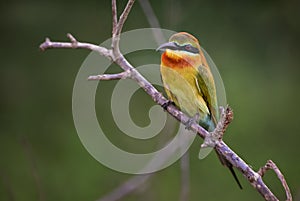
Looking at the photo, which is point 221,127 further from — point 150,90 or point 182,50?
point 182,50

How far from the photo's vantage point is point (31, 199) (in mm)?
2547

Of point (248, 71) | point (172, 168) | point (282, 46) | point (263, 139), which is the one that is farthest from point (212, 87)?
point (282, 46)

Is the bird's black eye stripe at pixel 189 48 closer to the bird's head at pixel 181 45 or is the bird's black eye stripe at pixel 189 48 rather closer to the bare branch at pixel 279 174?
the bird's head at pixel 181 45

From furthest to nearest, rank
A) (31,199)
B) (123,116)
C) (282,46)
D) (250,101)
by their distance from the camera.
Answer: (282,46), (250,101), (31,199), (123,116)

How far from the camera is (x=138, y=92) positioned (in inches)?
113

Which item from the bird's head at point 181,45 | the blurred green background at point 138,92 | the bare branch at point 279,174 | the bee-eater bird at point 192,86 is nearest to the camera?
Result: the bare branch at point 279,174

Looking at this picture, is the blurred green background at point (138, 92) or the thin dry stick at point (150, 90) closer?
the thin dry stick at point (150, 90)

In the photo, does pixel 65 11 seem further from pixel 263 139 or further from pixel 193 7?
pixel 263 139

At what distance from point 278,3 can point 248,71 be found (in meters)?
0.51

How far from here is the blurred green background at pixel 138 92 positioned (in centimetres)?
265

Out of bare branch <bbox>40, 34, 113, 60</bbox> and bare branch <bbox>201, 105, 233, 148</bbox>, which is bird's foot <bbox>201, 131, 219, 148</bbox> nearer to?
bare branch <bbox>201, 105, 233, 148</bbox>

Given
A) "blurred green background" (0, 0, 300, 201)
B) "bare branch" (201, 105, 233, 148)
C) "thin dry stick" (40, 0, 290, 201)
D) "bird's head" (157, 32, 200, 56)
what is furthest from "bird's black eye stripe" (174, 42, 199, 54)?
"blurred green background" (0, 0, 300, 201)

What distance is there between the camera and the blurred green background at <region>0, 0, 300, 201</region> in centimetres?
265

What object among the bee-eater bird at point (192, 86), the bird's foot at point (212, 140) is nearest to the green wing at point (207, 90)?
the bee-eater bird at point (192, 86)
